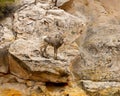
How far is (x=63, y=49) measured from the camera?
16047 millimetres

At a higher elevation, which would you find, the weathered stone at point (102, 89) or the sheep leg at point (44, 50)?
the sheep leg at point (44, 50)

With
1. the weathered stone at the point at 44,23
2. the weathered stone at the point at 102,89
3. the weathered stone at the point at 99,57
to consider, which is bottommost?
the weathered stone at the point at 102,89

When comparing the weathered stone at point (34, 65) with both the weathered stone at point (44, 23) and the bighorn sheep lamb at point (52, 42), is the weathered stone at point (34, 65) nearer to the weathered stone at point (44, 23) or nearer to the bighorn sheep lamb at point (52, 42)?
the bighorn sheep lamb at point (52, 42)

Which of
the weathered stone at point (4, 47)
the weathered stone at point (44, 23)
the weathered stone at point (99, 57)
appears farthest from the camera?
the weathered stone at point (44, 23)

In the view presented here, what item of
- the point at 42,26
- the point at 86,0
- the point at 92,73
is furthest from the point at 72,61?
the point at 86,0

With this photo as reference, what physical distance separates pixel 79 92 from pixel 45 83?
1446mm

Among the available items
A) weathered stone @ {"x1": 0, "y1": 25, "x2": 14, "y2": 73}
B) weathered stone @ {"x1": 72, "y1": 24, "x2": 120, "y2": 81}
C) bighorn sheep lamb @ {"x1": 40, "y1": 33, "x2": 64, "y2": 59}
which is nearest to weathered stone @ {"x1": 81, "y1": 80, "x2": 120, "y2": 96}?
weathered stone @ {"x1": 72, "y1": 24, "x2": 120, "y2": 81}

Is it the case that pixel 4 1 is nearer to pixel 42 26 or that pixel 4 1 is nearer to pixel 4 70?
pixel 42 26

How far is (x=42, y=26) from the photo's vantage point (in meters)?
16.7

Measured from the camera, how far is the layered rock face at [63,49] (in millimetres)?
15180

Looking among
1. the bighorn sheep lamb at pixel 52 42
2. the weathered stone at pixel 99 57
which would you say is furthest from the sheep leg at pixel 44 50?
the weathered stone at pixel 99 57

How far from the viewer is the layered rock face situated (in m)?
15.2

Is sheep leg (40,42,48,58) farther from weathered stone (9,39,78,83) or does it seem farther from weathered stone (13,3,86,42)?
weathered stone (13,3,86,42)

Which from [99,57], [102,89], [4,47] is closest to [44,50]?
[4,47]
